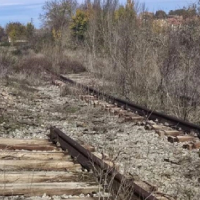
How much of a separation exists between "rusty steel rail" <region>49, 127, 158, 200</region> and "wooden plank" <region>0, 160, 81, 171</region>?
18cm

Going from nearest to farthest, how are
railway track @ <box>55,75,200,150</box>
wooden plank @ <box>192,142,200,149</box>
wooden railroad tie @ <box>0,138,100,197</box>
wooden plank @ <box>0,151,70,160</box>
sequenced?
wooden railroad tie @ <box>0,138,100,197</box>, wooden plank @ <box>0,151,70,160</box>, wooden plank @ <box>192,142,200,149</box>, railway track @ <box>55,75,200,150</box>

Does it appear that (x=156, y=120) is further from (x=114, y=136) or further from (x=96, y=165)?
(x=96, y=165)

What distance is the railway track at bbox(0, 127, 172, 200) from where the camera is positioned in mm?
3955

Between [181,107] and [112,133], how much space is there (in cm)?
244

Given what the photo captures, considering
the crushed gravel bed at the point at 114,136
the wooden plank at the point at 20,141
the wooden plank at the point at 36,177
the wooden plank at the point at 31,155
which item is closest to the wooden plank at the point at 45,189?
the wooden plank at the point at 36,177

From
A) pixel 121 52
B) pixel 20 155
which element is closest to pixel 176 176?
pixel 20 155

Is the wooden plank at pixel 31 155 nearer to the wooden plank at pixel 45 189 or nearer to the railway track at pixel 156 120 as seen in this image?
the wooden plank at pixel 45 189

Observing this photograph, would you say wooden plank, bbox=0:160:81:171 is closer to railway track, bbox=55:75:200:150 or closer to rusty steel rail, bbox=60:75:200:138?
railway track, bbox=55:75:200:150

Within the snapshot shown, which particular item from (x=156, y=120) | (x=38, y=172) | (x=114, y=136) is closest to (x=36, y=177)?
(x=38, y=172)

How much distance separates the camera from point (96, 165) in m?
4.83

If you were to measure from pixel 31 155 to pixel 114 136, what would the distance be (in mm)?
2022

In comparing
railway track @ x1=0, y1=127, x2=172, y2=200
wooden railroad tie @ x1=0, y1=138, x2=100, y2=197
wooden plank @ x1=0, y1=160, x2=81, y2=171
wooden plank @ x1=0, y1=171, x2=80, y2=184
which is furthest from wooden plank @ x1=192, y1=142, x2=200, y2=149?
wooden plank @ x1=0, y1=171, x2=80, y2=184

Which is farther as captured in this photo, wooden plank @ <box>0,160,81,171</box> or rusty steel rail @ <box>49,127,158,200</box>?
wooden plank @ <box>0,160,81,171</box>

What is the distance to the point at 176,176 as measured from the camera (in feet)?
16.6
